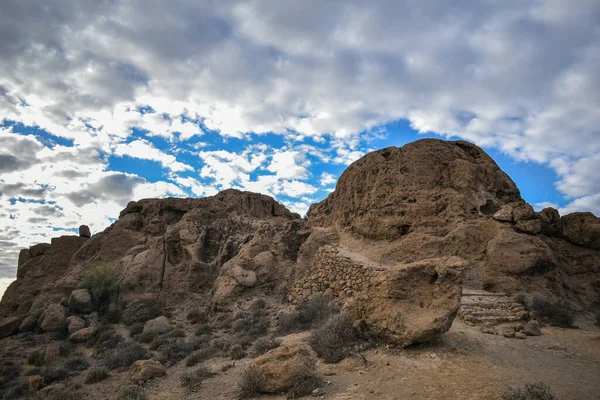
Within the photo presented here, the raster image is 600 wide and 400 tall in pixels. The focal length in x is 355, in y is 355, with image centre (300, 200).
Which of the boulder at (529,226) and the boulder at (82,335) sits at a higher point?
the boulder at (529,226)

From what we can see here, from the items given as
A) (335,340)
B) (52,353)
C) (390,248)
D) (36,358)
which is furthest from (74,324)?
(390,248)

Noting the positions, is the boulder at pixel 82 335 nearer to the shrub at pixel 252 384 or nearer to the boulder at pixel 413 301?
the shrub at pixel 252 384

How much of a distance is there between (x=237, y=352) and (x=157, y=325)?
7.18m

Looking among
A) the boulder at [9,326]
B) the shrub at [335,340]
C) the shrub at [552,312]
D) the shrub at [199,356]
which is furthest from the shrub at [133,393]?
the boulder at [9,326]

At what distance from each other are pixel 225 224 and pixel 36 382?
482 inches

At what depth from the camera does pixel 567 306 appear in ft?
37.1

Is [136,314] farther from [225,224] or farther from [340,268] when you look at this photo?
[340,268]

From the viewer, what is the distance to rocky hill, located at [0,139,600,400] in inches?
311

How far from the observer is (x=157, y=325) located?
48.9 ft

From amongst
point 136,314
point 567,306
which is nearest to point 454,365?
point 567,306

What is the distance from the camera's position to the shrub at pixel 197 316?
15.3m

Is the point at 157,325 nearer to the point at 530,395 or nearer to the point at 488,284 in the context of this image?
the point at 488,284

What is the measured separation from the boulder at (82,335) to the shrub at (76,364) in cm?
297

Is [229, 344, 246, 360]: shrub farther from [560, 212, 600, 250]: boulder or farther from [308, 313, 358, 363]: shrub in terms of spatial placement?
[560, 212, 600, 250]: boulder
